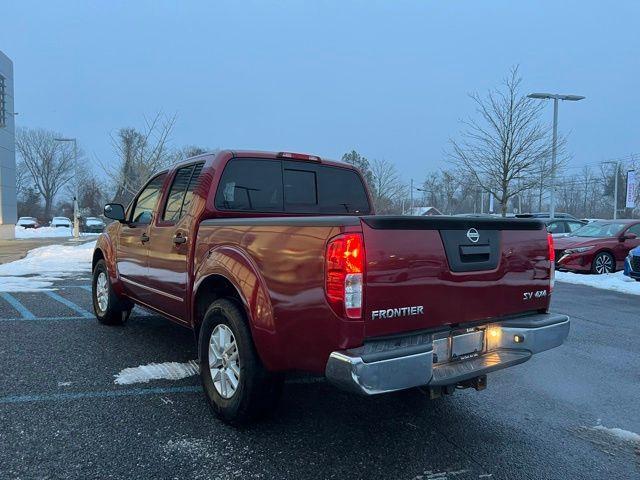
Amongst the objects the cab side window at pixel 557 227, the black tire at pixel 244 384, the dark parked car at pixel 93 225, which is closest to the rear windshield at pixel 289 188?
the black tire at pixel 244 384

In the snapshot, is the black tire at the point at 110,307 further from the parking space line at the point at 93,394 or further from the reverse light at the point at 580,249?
the reverse light at the point at 580,249

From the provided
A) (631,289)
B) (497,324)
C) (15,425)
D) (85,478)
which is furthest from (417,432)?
(631,289)

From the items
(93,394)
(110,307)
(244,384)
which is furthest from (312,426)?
(110,307)

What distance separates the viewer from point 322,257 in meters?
2.85

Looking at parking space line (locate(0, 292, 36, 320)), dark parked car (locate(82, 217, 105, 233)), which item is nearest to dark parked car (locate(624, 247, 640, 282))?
parking space line (locate(0, 292, 36, 320))

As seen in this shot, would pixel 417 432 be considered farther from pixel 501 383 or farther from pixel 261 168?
pixel 261 168

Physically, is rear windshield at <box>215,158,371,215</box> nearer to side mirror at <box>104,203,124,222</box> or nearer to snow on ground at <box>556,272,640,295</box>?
side mirror at <box>104,203,124,222</box>

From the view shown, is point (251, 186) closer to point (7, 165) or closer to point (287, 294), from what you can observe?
point (287, 294)

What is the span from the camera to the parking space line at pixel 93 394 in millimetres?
4012

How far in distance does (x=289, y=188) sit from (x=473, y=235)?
2.00 meters

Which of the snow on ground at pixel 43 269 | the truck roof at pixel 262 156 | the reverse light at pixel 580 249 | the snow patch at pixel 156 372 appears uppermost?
the truck roof at pixel 262 156

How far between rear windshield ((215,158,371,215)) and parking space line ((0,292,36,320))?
4.26m

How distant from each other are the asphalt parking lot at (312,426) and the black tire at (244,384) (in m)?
0.14

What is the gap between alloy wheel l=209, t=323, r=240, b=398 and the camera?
11.6 feet
